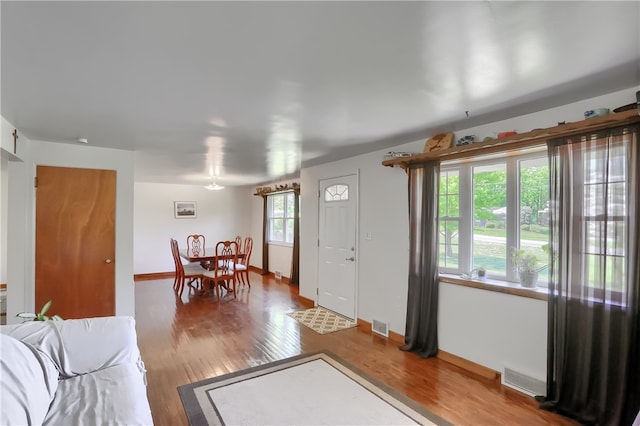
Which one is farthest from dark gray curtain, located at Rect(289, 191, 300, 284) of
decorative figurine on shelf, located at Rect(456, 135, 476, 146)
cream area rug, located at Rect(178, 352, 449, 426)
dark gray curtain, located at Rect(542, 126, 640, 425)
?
dark gray curtain, located at Rect(542, 126, 640, 425)

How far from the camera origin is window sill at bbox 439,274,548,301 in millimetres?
2554

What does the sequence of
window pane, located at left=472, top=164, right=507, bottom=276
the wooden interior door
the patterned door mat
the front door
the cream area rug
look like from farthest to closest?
the front door → the patterned door mat → the wooden interior door → window pane, located at left=472, top=164, right=507, bottom=276 → the cream area rug

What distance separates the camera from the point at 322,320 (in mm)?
4406

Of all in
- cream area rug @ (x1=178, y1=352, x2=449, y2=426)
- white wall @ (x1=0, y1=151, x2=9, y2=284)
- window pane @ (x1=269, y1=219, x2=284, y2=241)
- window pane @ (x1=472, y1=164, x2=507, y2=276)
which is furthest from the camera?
window pane @ (x1=269, y1=219, x2=284, y2=241)

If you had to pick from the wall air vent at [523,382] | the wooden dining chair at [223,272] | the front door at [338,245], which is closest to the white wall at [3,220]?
the wooden dining chair at [223,272]

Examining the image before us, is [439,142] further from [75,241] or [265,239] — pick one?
[265,239]

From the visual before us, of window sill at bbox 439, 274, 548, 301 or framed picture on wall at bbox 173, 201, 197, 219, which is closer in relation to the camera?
window sill at bbox 439, 274, 548, 301

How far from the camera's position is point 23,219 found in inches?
130

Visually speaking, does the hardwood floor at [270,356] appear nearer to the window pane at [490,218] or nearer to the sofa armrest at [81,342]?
the sofa armrest at [81,342]

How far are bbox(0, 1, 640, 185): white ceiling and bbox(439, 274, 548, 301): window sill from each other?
56.7 inches

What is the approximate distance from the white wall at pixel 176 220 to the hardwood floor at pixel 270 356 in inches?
93.9

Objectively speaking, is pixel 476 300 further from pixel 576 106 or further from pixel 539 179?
pixel 576 106

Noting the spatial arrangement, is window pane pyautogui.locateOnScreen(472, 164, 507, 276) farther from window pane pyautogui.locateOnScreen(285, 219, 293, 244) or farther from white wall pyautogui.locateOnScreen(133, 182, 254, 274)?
white wall pyautogui.locateOnScreen(133, 182, 254, 274)

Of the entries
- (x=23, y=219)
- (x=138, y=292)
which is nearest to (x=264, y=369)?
(x=23, y=219)
